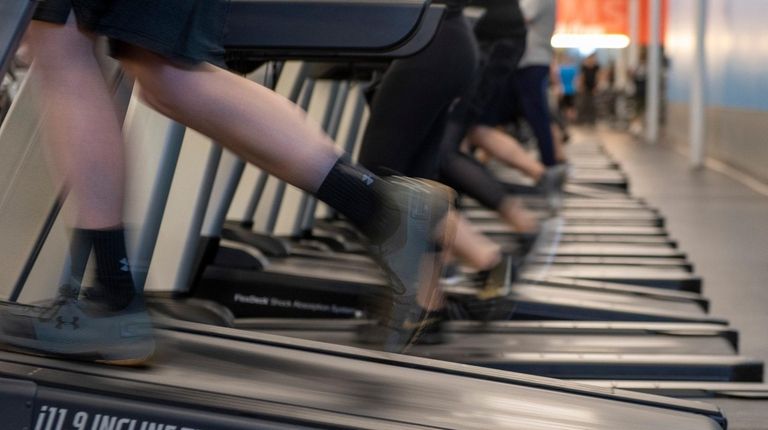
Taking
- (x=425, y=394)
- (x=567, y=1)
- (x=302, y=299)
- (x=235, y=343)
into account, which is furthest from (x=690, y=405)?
(x=567, y=1)

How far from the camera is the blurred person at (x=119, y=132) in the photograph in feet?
5.54

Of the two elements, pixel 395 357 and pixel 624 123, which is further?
pixel 624 123

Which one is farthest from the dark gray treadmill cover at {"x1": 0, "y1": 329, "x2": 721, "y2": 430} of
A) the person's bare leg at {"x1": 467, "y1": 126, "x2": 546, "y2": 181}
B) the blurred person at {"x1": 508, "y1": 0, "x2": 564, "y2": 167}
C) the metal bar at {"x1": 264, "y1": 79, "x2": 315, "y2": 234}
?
the blurred person at {"x1": 508, "y1": 0, "x2": 564, "y2": 167}

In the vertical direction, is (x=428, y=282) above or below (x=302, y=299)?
above

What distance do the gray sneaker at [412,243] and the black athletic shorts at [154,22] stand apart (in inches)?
14.1

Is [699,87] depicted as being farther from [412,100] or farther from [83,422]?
[83,422]

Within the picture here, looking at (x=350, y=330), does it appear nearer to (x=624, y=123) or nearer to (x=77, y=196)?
(x=77, y=196)

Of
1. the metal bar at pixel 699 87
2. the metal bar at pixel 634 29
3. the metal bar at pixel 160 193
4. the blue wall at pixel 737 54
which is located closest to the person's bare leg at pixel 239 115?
the metal bar at pixel 160 193

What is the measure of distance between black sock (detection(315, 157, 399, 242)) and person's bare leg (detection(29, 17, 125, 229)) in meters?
0.30

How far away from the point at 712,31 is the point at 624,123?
9.02 metres

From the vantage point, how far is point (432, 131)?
2.95m

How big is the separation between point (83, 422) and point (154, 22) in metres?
0.56

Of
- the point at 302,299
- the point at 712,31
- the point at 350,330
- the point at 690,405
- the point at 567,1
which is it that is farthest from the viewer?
the point at 567,1

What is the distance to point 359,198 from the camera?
1.83 metres
